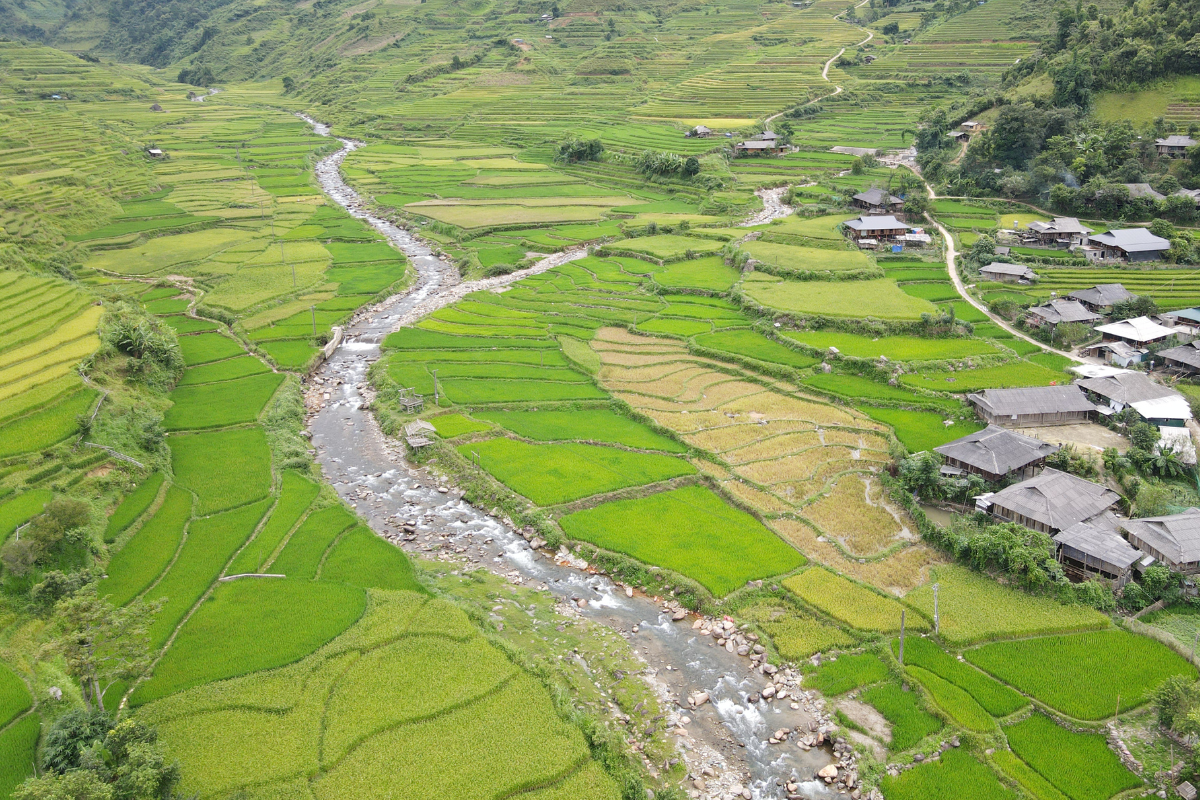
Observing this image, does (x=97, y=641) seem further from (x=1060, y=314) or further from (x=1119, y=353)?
(x=1060, y=314)

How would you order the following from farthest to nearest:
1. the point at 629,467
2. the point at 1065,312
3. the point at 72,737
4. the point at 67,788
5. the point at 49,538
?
the point at 1065,312 → the point at 629,467 → the point at 49,538 → the point at 72,737 → the point at 67,788

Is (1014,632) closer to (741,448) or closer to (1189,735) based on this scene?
(1189,735)

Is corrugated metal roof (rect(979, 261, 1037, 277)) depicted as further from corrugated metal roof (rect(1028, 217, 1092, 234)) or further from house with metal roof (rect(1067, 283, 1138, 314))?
corrugated metal roof (rect(1028, 217, 1092, 234))

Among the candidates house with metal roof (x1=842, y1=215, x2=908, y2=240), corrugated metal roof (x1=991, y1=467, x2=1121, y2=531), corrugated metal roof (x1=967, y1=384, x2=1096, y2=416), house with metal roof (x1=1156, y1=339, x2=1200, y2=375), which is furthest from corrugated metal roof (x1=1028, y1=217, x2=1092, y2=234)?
corrugated metal roof (x1=991, y1=467, x2=1121, y2=531)

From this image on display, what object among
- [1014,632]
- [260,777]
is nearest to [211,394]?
[260,777]

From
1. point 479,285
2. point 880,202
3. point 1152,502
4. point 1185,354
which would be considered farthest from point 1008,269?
point 479,285

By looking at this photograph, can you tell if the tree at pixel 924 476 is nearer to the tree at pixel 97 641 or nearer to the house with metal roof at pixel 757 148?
the tree at pixel 97 641

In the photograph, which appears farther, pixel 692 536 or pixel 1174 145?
pixel 1174 145
